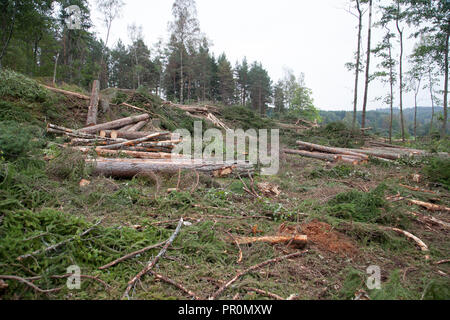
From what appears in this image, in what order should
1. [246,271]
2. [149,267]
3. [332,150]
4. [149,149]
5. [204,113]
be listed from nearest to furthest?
[149,267]
[246,271]
[149,149]
[332,150]
[204,113]

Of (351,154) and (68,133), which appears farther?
(351,154)

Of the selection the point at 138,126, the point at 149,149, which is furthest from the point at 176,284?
the point at 138,126

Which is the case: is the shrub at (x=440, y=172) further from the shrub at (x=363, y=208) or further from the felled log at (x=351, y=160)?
the shrub at (x=363, y=208)

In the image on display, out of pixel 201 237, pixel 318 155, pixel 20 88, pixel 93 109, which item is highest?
pixel 20 88

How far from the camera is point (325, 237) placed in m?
3.16

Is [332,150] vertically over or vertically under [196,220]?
over

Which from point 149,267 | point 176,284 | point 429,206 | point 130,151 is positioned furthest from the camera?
point 130,151

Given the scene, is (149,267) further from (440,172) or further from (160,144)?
(440,172)

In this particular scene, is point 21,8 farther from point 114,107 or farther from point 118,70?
point 118,70

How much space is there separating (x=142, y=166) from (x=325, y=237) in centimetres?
421

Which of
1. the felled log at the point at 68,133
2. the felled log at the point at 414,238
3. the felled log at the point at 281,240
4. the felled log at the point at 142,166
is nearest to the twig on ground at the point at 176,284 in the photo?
the felled log at the point at 281,240

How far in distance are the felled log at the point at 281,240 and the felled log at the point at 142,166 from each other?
118 inches

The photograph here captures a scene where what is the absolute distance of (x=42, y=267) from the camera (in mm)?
2090
